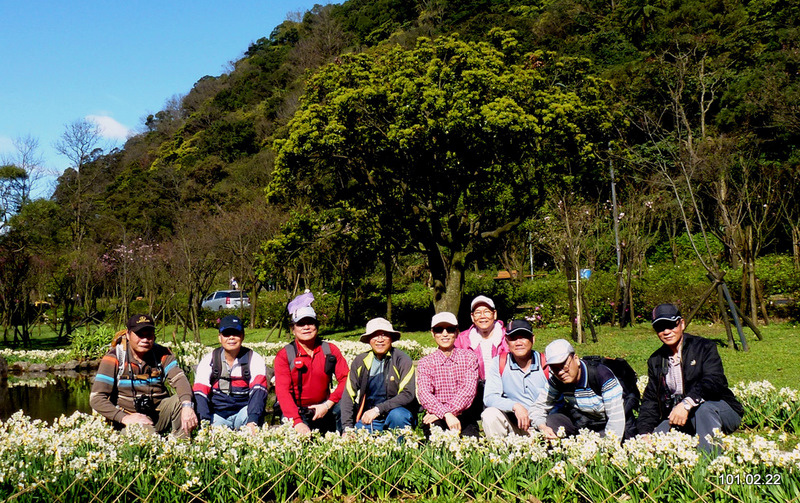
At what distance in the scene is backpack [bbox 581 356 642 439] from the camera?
4.60m

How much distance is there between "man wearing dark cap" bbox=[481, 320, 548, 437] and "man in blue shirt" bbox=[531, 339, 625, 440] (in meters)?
0.26

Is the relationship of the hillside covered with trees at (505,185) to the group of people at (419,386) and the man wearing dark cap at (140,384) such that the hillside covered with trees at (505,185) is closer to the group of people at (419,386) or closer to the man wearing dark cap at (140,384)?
the group of people at (419,386)

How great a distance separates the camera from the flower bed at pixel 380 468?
3.64m

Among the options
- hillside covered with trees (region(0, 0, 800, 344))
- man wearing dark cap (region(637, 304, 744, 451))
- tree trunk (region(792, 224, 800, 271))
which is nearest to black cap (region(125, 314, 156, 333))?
man wearing dark cap (region(637, 304, 744, 451))

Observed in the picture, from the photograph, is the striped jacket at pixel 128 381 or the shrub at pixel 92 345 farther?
the shrub at pixel 92 345

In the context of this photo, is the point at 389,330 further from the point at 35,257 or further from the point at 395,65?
the point at 35,257

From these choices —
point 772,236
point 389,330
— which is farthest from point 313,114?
point 772,236

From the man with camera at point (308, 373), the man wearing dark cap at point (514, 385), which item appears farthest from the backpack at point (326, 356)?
the man wearing dark cap at point (514, 385)

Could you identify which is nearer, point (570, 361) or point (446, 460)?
point (446, 460)

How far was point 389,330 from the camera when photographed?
18.2 ft

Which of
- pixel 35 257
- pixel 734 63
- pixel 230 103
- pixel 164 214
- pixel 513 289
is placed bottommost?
pixel 513 289

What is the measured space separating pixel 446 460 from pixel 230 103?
208 ft

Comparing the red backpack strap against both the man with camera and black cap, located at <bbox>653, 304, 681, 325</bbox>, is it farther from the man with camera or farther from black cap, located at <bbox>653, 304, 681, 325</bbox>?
the man with camera

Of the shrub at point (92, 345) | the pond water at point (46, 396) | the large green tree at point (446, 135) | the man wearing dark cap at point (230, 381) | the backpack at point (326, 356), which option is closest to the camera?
the man wearing dark cap at point (230, 381)
